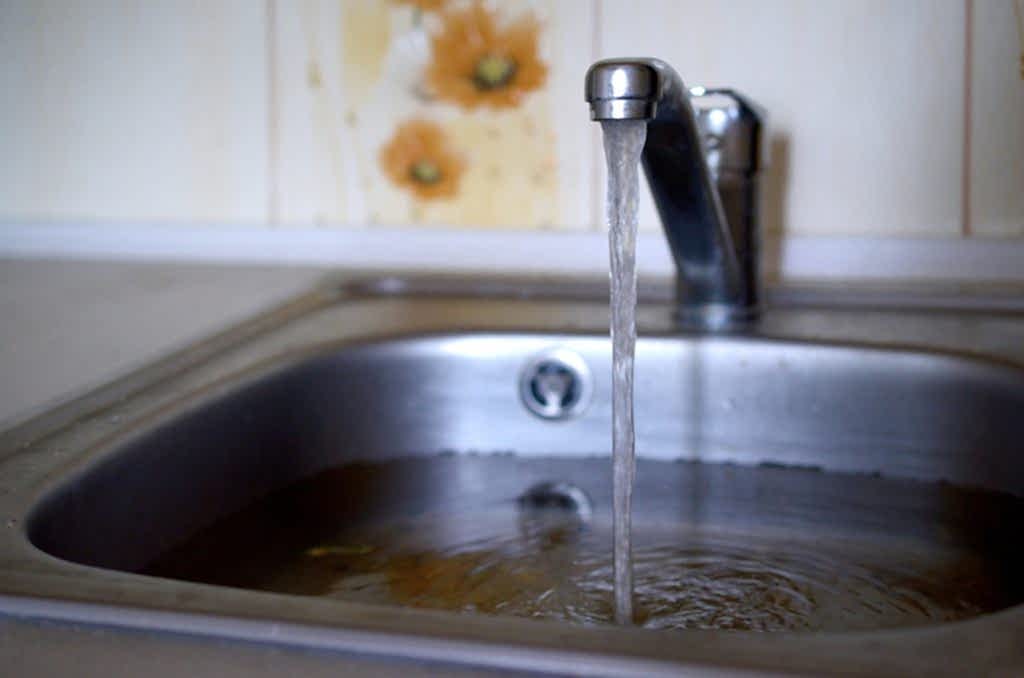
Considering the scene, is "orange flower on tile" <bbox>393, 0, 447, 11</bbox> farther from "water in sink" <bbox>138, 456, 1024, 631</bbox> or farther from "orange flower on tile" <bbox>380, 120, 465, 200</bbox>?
"water in sink" <bbox>138, 456, 1024, 631</bbox>

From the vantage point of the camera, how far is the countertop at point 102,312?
2.37 ft

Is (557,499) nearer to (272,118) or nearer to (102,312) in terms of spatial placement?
(102,312)

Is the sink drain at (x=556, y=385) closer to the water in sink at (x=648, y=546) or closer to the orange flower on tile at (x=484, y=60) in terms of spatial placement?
the water in sink at (x=648, y=546)

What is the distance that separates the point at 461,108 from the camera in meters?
1.02

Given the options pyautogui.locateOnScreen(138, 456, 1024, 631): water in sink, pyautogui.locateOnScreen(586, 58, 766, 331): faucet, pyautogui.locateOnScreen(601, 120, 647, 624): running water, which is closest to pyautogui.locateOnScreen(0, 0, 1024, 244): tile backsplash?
pyautogui.locateOnScreen(586, 58, 766, 331): faucet

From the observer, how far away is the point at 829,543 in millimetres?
691

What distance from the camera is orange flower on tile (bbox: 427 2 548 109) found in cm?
100

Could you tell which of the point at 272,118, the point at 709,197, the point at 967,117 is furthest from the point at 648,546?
the point at 272,118

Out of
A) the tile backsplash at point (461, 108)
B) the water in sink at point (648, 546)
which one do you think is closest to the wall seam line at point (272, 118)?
the tile backsplash at point (461, 108)

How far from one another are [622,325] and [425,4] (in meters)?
0.54

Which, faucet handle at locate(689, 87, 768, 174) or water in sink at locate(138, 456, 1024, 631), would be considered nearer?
water in sink at locate(138, 456, 1024, 631)

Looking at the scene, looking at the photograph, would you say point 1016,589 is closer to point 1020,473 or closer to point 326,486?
point 1020,473

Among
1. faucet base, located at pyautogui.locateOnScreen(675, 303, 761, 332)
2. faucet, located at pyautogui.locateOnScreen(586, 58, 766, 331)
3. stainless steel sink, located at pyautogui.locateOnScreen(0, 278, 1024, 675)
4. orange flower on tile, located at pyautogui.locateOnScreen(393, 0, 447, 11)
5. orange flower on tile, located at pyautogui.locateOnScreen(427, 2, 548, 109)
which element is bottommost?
stainless steel sink, located at pyautogui.locateOnScreen(0, 278, 1024, 675)

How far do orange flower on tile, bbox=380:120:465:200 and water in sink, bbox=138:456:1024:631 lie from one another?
29cm
